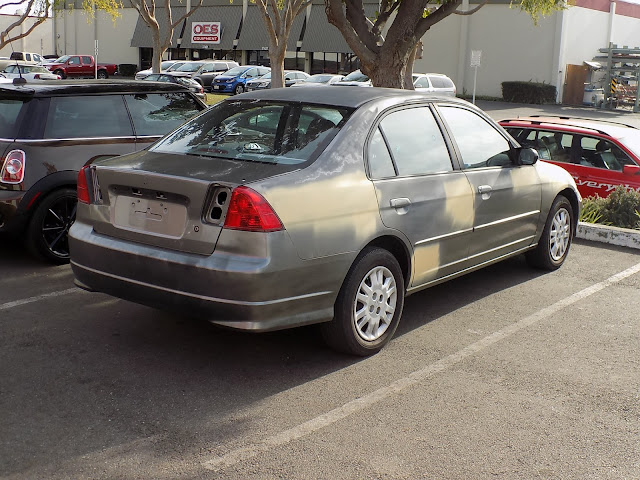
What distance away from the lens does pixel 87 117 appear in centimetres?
736

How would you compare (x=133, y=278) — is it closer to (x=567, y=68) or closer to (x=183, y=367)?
(x=183, y=367)

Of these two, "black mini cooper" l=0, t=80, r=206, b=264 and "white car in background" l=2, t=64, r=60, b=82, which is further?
"white car in background" l=2, t=64, r=60, b=82

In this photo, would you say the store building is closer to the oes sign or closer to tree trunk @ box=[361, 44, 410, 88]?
the oes sign

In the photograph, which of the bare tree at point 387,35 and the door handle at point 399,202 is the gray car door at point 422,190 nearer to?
the door handle at point 399,202

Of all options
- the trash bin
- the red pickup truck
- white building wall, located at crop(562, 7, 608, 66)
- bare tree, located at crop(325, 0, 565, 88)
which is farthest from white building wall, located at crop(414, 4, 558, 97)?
bare tree, located at crop(325, 0, 565, 88)

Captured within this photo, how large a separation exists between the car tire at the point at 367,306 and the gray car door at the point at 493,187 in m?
1.02

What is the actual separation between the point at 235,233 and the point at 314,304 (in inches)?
25.5

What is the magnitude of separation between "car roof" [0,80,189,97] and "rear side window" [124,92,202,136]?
0.08 meters

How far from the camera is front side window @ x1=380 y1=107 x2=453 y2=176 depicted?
17.4ft

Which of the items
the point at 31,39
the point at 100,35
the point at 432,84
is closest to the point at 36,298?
the point at 432,84

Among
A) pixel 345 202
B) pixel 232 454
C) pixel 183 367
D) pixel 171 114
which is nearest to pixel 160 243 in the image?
pixel 183 367

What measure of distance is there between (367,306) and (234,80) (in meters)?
35.8

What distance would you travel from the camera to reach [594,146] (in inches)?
399

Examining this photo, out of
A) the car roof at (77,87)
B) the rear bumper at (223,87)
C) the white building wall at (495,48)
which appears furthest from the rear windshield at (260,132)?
the white building wall at (495,48)
